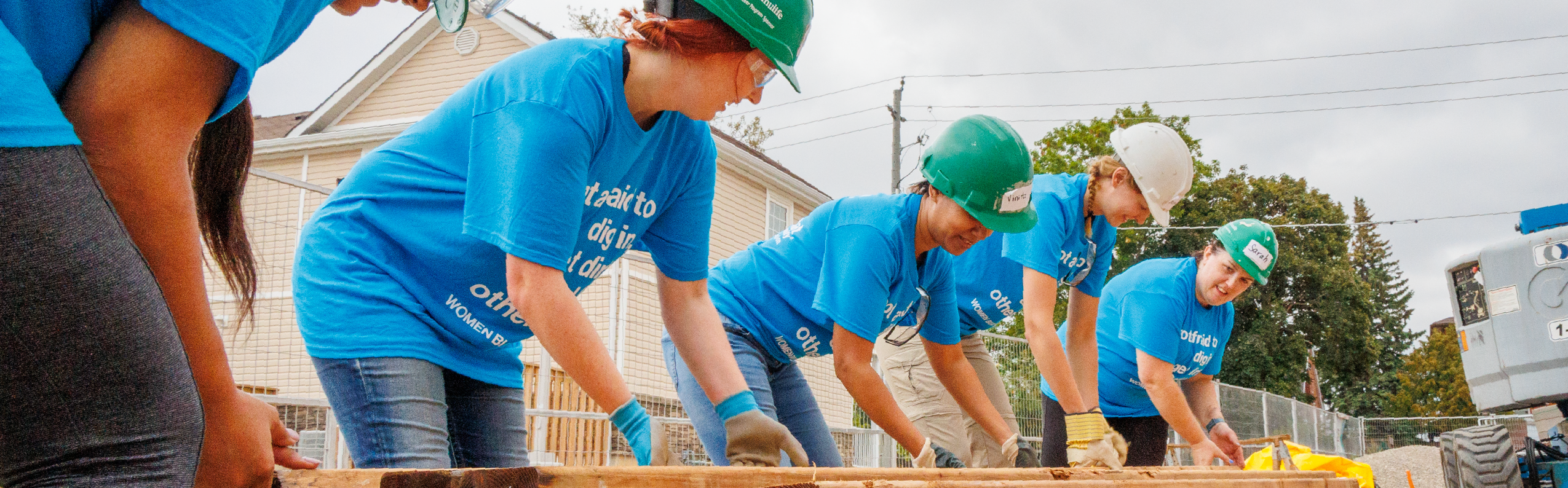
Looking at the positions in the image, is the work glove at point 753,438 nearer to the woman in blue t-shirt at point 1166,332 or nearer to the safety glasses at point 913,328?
the safety glasses at point 913,328

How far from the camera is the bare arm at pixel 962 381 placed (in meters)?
4.23

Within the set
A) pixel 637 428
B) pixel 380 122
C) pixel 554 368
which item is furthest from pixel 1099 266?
pixel 380 122

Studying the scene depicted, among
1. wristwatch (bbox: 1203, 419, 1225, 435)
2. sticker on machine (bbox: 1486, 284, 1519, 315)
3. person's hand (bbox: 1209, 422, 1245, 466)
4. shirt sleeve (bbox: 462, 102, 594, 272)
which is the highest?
sticker on machine (bbox: 1486, 284, 1519, 315)

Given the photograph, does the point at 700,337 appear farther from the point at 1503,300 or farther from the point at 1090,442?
the point at 1503,300

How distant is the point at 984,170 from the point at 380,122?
16.9m

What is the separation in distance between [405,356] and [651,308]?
7.67 metres

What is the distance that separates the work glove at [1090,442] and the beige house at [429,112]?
16.1 ft

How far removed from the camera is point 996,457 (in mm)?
5094

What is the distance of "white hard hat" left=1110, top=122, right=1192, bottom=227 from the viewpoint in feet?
15.9

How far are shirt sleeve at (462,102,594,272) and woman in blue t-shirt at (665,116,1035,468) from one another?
1286 millimetres

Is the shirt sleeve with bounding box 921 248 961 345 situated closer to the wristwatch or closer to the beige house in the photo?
the wristwatch

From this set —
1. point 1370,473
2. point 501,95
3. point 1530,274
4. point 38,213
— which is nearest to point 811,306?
point 501,95

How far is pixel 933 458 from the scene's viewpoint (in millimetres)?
3471

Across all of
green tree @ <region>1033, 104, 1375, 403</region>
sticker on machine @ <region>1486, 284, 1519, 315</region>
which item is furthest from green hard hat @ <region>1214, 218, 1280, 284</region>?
green tree @ <region>1033, 104, 1375, 403</region>
